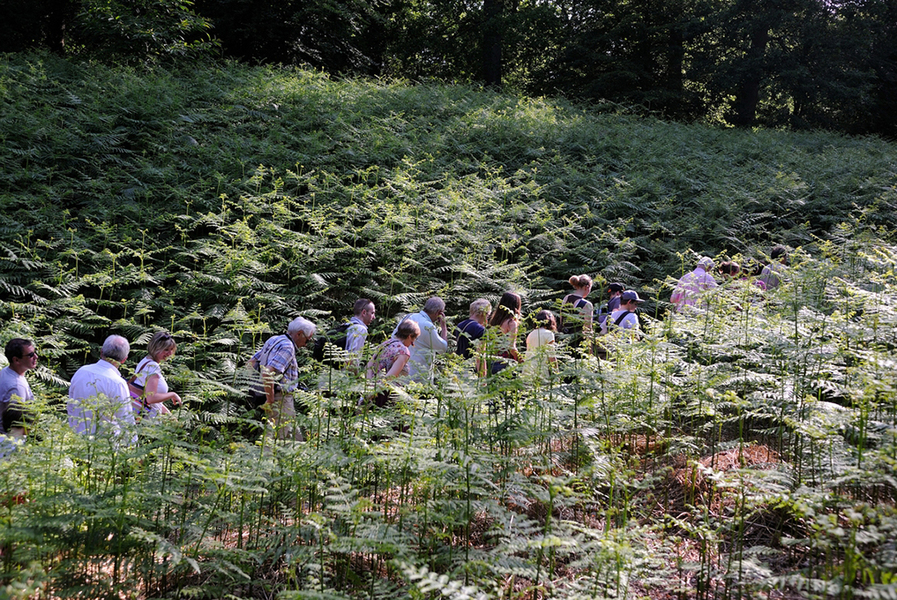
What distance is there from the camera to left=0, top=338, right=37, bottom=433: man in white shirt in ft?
15.4

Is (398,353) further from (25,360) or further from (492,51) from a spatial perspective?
(492,51)

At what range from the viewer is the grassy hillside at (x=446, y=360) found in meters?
2.97

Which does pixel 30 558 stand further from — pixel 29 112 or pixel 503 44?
pixel 503 44

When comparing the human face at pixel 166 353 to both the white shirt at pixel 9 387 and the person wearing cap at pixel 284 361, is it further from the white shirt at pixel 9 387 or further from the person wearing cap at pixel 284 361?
the white shirt at pixel 9 387

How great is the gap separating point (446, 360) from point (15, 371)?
3.42 metres

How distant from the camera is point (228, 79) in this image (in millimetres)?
15219

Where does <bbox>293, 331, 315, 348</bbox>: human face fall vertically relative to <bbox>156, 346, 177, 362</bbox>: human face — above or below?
above

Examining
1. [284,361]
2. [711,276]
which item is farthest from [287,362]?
[711,276]

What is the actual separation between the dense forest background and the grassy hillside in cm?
793

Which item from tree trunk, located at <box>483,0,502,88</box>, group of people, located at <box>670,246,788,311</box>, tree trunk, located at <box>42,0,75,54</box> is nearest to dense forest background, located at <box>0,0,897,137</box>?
tree trunk, located at <box>483,0,502,88</box>

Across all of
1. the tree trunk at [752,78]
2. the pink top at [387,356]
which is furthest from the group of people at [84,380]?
the tree trunk at [752,78]

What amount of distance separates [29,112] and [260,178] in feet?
16.3

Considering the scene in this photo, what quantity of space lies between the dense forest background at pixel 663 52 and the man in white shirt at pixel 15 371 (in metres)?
19.2

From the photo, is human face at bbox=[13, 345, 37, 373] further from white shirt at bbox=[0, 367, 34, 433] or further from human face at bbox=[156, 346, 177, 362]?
human face at bbox=[156, 346, 177, 362]
